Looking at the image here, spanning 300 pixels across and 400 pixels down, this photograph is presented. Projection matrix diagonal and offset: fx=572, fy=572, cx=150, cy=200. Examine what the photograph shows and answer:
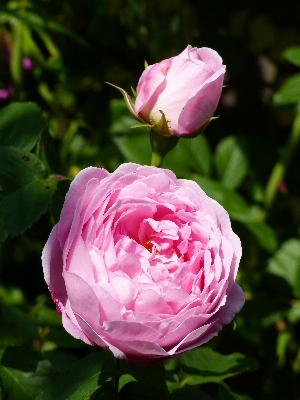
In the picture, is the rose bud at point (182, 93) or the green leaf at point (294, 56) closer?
the rose bud at point (182, 93)

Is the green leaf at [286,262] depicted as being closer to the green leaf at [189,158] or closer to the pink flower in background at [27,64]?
the green leaf at [189,158]

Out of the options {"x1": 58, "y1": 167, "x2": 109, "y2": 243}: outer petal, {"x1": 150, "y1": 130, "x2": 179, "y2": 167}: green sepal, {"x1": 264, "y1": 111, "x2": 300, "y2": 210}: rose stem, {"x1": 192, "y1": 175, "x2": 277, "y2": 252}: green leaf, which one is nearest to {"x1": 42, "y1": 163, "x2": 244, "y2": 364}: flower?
{"x1": 58, "y1": 167, "x2": 109, "y2": 243}: outer petal

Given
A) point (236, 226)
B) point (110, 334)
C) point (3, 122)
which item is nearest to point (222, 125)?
point (236, 226)

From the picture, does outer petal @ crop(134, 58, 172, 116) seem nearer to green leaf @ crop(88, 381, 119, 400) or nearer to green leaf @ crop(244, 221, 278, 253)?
green leaf @ crop(88, 381, 119, 400)

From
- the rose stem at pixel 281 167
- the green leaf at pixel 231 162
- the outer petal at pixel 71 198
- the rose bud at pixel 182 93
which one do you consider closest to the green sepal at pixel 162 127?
the rose bud at pixel 182 93

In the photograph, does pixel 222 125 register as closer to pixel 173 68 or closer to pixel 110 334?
pixel 173 68
